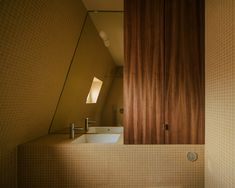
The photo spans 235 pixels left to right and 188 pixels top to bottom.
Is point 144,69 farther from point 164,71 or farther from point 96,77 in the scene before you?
point 96,77

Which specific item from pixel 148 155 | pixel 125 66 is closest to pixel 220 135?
pixel 148 155

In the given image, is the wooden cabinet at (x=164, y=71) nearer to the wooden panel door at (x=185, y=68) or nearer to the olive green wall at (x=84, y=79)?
the wooden panel door at (x=185, y=68)

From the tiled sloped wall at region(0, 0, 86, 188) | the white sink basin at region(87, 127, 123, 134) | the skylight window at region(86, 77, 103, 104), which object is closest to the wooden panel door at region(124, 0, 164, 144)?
the white sink basin at region(87, 127, 123, 134)

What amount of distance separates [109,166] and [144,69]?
907 millimetres

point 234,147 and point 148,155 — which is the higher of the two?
point 234,147

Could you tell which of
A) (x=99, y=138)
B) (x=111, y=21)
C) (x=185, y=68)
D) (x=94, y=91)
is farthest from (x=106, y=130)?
(x=111, y=21)

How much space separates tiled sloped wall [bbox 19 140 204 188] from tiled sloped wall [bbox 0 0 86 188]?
0.21m

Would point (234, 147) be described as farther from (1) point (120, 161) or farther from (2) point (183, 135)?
(1) point (120, 161)

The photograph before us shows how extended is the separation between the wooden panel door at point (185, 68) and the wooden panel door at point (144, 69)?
0.07 meters

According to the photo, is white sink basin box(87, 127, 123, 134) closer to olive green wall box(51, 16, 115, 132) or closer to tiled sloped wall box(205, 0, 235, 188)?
olive green wall box(51, 16, 115, 132)

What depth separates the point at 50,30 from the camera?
1.38 meters

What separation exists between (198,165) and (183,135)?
282mm

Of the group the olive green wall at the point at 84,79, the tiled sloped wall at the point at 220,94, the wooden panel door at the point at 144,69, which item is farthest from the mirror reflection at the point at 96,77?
the tiled sloped wall at the point at 220,94

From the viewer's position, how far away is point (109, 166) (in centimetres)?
155
